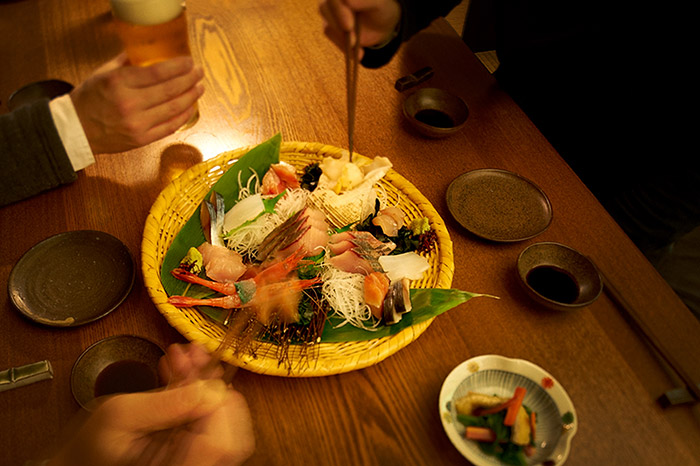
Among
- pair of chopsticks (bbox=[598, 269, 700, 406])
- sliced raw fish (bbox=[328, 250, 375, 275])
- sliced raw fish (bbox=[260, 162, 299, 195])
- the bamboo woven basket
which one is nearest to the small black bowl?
the bamboo woven basket

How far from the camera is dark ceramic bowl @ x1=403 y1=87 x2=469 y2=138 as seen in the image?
1982 millimetres

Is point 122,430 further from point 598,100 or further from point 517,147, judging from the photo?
point 598,100

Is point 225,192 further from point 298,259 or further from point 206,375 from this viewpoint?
point 206,375

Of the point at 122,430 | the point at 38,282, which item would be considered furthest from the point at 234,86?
the point at 122,430

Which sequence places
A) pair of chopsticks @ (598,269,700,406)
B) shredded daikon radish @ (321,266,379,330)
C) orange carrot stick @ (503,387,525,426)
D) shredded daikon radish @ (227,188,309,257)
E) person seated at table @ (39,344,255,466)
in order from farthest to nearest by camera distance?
shredded daikon radish @ (227,188,309,257), shredded daikon radish @ (321,266,379,330), pair of chopsticks @ (598,269,700,406), orange carrot stick @ (503,387,525,426), person seated at table @ (39,344,255,466)

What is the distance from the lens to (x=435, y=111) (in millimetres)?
2082

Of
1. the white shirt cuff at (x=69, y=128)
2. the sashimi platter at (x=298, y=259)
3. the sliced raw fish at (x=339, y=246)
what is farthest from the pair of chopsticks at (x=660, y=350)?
the white shirt cuff at (x=69, y=128)

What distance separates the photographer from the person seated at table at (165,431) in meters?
0.87

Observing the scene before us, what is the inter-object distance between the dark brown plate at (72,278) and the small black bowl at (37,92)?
2.84 feet


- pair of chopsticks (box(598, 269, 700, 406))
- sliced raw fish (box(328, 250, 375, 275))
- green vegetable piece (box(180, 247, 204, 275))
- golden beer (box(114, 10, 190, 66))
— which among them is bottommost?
pair of chopsticks (box(598, 269, 700, 406))

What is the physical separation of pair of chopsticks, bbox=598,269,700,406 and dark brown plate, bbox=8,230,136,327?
165 centimetres

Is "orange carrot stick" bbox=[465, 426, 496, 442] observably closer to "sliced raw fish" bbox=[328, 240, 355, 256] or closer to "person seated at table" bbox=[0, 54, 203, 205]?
"sliced raw fish" bbox=[328, 240, 355, 256]

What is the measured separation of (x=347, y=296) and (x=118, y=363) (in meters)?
0.70

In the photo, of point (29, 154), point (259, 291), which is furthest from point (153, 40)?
point (259, 291)
